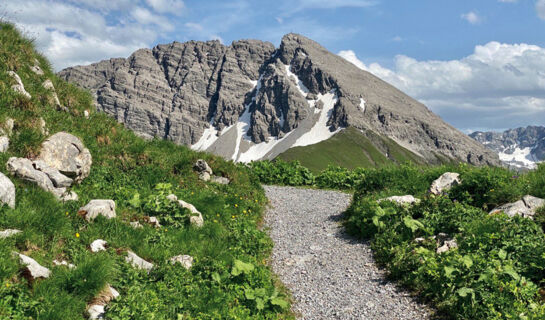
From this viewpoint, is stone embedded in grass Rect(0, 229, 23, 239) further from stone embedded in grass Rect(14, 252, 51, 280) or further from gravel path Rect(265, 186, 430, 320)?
gravel path Rect(265, 186, 430, 320)

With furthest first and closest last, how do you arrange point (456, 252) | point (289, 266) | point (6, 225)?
1. point (289, 266)
2. point (456, 252)
3. point (6, 225)

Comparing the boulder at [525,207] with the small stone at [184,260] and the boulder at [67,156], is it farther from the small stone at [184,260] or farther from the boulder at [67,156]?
the boulder at [67,156]

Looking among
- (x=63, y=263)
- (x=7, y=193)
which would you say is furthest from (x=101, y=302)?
(x=7, y=193)

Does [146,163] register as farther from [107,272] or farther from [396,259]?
[396,259]

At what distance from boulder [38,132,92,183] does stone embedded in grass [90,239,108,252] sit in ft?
14.5

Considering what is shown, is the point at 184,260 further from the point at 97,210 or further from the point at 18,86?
the point at 18,86

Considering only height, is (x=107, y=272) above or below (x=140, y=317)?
above

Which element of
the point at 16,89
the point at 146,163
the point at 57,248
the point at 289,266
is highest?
the point at 16,89

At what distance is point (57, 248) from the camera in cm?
789

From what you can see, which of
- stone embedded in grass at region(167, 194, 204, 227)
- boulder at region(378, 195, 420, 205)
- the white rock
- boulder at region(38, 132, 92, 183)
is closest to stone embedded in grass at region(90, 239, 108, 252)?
the white rock

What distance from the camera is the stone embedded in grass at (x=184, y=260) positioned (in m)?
8.98

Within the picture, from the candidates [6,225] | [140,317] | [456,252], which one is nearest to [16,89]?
[6,225]

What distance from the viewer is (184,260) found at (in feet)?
30.3

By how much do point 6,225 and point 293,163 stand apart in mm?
22162
